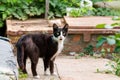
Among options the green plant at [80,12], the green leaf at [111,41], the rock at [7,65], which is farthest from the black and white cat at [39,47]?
the green leaf at [111,41]

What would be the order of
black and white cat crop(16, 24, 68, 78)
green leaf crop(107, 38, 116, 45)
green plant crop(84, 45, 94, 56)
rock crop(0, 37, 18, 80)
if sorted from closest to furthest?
green leaf crop(107, 38, 116, 45) < rock crop(0, 37, 18, 80) < black and white cat crop(16, 24, 68, 78) < green plant crop(84, 45, 94, 56)

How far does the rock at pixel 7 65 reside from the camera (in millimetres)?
4246

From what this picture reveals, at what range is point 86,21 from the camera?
10.1 m

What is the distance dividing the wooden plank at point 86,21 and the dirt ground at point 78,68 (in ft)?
2.47

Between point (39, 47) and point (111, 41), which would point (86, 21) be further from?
point (111, 41)

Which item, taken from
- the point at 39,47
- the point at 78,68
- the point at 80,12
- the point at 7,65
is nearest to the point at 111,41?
the point at 7,65

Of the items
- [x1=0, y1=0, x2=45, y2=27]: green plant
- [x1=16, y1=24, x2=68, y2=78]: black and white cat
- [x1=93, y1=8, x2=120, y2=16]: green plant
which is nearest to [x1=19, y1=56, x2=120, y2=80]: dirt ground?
[x1=16, y1=24, x2=68, y2=78]: black and white cat

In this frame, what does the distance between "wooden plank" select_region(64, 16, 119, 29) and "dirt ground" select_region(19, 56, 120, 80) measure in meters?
0.75

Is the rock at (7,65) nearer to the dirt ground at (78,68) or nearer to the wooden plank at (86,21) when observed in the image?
the dirt ground at (78,68)

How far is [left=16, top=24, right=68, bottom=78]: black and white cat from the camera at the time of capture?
718 cm

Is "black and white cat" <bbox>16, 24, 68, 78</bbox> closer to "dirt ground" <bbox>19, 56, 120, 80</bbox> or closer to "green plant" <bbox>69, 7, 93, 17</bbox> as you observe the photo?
"dirt ground" <bbox>19, 56, 120, 80</bbox>

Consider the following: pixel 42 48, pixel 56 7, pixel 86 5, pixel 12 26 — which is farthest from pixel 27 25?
pixel 42 48

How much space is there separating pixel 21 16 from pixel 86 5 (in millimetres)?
1752

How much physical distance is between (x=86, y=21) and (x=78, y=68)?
7.40 ft
